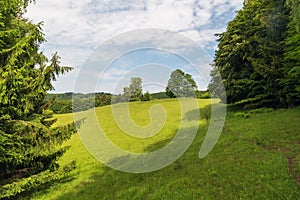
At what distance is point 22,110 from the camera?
9648mm

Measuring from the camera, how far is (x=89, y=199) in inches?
404

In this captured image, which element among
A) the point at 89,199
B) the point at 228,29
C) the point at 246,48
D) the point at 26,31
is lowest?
the point at 89,199

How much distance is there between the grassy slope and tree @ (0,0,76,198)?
1.82 metres

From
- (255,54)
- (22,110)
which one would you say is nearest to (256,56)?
(255,54)

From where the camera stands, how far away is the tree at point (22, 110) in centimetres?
877

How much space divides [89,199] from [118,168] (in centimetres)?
408

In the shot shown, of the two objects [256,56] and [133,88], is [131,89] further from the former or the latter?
[256,56]

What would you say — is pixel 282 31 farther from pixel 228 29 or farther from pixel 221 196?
pixel 221 196

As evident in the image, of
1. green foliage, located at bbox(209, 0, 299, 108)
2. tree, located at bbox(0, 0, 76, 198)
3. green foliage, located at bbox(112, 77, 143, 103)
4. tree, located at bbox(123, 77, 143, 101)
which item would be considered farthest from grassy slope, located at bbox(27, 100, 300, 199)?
green foliage, located at bbox(209, 0, 299, 108)

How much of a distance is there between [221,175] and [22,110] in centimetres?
866

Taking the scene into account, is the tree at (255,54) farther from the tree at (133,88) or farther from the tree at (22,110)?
the tree at (22,110)

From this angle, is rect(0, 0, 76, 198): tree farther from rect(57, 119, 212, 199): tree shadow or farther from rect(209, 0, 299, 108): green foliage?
rect(209, 0, 299, 108): green foliage

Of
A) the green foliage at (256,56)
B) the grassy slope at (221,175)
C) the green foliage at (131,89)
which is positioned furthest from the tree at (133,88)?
the green foliage at (256,56)

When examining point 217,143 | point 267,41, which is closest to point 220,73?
point 267,41
